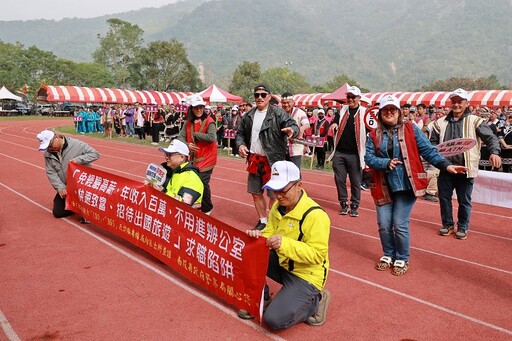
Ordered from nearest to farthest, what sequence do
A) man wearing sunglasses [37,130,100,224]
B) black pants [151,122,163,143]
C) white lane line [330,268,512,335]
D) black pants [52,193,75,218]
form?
1. white lane line [330,268,512,335]
2. man wearing sunglasses [37,130,100,224]
3. black pants [52,193,75,218]
4. black pants [151,122,163,143]

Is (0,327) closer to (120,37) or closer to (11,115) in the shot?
(11,115)

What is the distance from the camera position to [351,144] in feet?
23.9

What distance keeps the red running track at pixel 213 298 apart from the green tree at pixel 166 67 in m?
70.6

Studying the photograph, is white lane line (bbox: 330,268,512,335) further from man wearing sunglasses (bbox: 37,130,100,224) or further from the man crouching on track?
man wearing sunglasses (bbox: 37,130,100,224)

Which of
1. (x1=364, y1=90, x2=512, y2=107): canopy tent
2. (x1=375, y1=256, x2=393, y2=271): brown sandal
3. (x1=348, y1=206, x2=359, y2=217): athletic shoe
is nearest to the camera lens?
(x1=375, y1=256, x2=393, y2=271): brown sandal

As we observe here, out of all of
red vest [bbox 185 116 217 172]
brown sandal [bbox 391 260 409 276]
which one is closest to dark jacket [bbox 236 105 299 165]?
red vest [bbox 185 116 217 172]

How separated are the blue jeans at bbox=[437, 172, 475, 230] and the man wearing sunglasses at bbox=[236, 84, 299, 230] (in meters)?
2.22

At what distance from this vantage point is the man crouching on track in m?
3.62

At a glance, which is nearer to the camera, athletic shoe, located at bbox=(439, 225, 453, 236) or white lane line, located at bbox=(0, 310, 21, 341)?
white lane line, located at bbox=(0, 310, 21, 341)

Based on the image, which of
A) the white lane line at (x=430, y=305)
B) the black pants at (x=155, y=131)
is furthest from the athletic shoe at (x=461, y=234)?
the black pants at (x=155, y=131)

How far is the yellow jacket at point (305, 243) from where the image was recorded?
3588 mm

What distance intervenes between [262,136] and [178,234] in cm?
183

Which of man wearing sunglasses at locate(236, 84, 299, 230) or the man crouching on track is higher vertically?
man wearing sunglasses at locate(236, 84, 299, 230)

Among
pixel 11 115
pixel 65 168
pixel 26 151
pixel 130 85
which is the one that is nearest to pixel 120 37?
pixel 130 85
